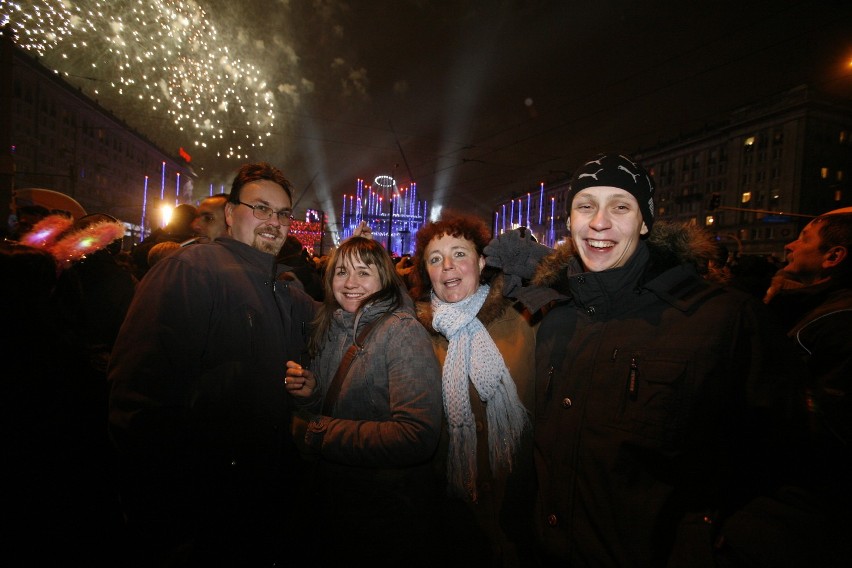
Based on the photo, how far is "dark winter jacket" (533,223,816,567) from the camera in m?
1.50

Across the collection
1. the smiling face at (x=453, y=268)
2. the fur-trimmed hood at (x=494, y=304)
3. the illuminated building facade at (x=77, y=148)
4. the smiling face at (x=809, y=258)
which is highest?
the illuminated building facade at (x=77, y=148)

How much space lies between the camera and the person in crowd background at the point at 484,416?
8.17 ft

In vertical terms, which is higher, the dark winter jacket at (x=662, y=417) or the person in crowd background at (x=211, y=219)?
the person in crowd background at (x=211, y=219)

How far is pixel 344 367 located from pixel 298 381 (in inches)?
11.6

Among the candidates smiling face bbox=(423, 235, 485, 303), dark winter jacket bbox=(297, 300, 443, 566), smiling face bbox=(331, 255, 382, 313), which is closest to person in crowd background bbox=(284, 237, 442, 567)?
Result: dark winter jacket bbox=(297, 300, 443, 566)

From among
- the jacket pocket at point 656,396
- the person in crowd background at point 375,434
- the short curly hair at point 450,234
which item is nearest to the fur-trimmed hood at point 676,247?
the jacket pocket at point 656,396

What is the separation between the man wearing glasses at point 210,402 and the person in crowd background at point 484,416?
1.14 meters

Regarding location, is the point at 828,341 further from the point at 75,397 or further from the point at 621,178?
the point at 75,397

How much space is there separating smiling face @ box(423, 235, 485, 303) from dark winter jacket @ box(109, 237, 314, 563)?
116cm

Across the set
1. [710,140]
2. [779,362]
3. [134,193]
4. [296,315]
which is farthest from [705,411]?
[134,193]

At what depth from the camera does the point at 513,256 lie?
9.50ft

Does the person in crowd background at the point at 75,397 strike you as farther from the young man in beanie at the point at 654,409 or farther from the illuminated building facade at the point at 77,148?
the illuminated building facade at the point at 77,148

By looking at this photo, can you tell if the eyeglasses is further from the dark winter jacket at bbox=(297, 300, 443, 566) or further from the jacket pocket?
the jacket pocket

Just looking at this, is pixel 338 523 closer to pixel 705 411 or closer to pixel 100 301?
pixel 705 411
